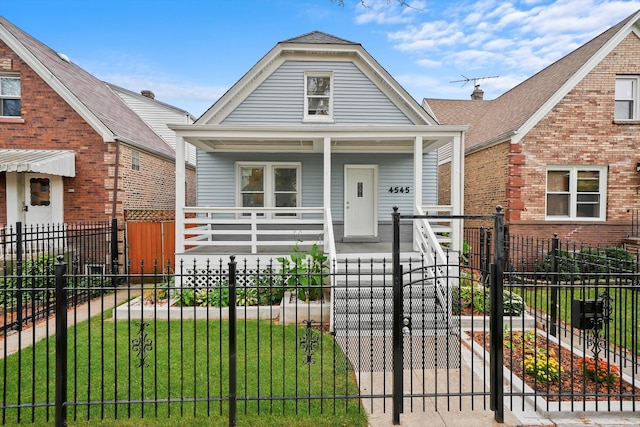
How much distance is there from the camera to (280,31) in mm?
14000

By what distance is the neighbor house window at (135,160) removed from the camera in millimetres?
11672

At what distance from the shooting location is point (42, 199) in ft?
35.4

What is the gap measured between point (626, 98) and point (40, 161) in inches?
736

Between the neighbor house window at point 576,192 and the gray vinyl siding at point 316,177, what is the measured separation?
504 centimetres

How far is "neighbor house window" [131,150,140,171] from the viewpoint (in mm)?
11672

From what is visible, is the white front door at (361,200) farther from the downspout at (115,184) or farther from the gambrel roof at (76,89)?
the gambrel roof at (76,89)

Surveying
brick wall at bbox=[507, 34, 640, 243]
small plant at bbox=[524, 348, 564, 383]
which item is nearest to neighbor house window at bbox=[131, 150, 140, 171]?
small plant at bbox=[524, 348, 564, 383]

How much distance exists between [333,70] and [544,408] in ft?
→ 34.8

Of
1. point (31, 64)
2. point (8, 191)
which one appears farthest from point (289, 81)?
point (8, 191)

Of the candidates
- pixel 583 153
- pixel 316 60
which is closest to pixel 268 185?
pixel 316 60

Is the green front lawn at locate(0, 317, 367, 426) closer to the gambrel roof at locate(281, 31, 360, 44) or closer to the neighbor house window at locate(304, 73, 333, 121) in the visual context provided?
the neighbor house window at locate(304, 73, 333, 121)

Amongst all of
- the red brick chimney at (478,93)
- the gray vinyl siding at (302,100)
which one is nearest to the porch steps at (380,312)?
the gray vinyl siding at (302,100)

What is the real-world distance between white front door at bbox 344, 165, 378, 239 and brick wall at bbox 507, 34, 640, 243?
15.5 feet

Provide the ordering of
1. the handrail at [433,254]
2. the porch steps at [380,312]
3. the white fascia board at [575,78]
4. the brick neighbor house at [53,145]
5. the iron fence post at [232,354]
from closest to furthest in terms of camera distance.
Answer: the iron fence post at [232,354] < the porch steps at [380,312] < the handrail at [433,254] < the brick neighbor house at [53,145] < the white fascia board at [575,78]
